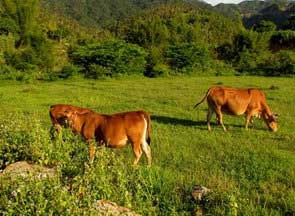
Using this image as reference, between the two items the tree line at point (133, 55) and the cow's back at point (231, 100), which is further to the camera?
the tree line at point (133, 55)

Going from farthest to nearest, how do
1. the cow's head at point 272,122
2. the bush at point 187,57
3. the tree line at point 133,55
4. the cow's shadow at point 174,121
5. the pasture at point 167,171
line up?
the bush at point 187,57 → the tree line at point 133,55 → the cow's shadow at point 174,121 → the cow's head at point 272,122 → the pasture at point 167,171

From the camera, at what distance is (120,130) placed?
7.65m

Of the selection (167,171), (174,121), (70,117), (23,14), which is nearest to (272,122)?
(174,121)

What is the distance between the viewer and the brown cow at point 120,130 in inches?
301

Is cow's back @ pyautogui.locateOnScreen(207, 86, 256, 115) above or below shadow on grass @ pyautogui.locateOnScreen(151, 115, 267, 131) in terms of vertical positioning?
above

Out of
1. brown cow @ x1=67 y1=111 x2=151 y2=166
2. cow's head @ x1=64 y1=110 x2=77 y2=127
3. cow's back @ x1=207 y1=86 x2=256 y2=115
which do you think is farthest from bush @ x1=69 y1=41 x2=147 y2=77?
brown cow @ x1=67 y1=111 x2=151 y2=166

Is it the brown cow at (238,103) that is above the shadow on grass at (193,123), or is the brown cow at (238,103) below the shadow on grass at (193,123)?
above

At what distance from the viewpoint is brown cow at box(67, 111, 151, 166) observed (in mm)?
7656

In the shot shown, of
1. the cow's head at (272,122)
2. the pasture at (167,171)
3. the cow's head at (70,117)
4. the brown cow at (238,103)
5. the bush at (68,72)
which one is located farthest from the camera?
the bush at (68,72)

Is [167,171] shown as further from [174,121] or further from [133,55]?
[133,55]

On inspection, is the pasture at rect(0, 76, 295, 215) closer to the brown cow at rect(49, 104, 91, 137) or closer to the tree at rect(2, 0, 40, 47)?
the brown cow at rect(49, 104, 91, 137)

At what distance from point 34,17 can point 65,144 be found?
108ft

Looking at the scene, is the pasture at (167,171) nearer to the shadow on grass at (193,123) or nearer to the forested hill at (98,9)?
the shadow on grass at (193,123)

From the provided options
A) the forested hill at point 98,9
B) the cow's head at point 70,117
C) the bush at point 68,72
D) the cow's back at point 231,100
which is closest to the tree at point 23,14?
the bush at point 68,72
